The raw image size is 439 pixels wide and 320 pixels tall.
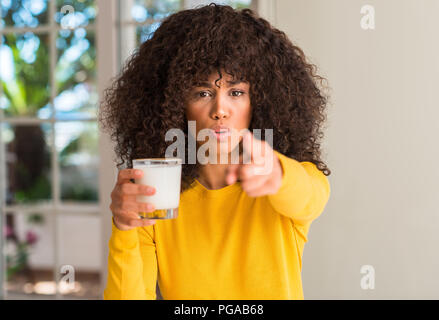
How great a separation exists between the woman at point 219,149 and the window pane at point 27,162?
3698mm

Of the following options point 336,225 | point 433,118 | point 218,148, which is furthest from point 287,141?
point 433,118

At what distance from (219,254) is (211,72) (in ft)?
1.52

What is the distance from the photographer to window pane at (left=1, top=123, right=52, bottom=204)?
4.45 metres

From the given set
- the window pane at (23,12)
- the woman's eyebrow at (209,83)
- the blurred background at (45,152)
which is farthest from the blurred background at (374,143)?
the window pane at (23,12)

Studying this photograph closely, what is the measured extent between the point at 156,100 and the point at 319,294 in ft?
3.30

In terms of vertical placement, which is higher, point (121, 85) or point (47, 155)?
point (121, 85)

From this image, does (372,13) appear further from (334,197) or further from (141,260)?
(141,260)

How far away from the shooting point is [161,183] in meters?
0.83

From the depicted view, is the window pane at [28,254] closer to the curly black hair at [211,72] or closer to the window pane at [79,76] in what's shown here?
the window pane at [79,76]

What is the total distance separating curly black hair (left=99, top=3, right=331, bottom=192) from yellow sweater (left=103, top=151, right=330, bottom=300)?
0.39ft

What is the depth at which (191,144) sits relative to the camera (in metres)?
1.18

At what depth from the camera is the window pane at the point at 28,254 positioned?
3980mm

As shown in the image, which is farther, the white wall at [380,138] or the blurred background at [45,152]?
the blurred background at [45,152]
